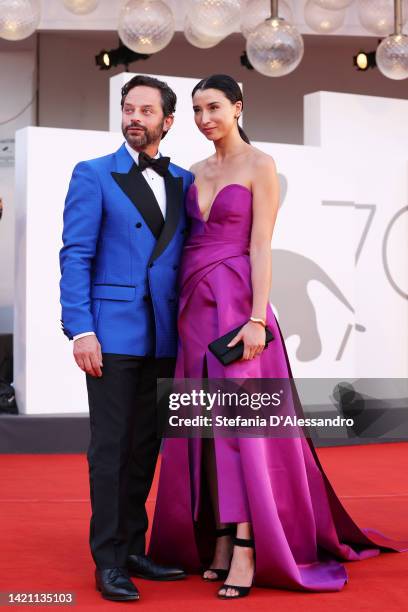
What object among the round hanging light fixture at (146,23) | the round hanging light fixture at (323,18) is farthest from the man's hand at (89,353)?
the round hanging light fixture at (323,18)

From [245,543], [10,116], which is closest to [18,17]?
[245,543]

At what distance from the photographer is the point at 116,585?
10.1 feet

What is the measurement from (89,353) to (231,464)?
54 centimetres

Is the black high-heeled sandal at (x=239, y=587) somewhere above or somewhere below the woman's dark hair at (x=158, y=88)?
below

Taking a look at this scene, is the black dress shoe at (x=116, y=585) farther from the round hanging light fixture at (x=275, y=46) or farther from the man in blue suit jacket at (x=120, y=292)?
the round hanging light fixture at (x=275, y=46)

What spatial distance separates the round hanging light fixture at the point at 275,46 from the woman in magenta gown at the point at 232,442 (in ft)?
9.05

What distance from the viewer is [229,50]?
439 inches

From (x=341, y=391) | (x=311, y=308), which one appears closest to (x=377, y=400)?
(x=341, y=391)

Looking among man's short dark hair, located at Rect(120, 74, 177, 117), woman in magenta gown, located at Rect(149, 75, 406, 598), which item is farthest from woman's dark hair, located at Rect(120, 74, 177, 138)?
woman in magenta gown, located at Rect(149, 75, 406, 598)

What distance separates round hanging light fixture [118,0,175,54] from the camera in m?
5.87

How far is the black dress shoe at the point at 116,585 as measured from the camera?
3061 mm

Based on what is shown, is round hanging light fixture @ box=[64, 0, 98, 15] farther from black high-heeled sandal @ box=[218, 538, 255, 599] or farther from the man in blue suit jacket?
black high-heeled sandal @ box=[218, 538, 255, 599]

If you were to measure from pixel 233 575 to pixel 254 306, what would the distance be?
2.59 feet

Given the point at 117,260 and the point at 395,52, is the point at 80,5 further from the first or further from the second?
the point at 117,260
